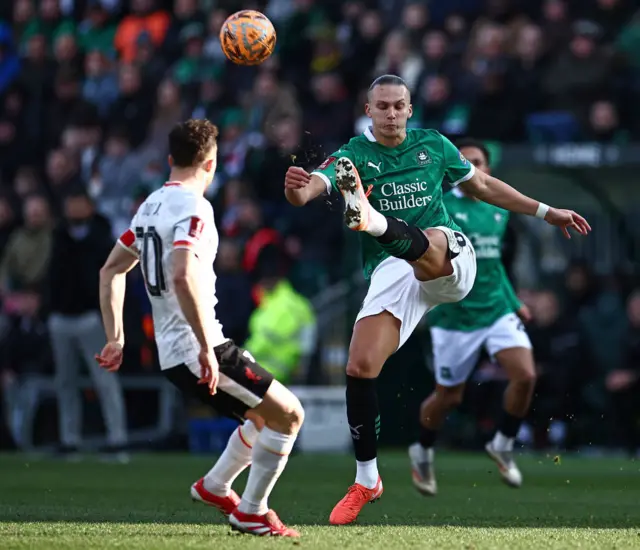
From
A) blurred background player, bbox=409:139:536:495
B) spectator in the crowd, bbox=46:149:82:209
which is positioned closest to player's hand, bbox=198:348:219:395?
blurred background player, bbox=409:139:536:495

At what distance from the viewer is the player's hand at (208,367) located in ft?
22.5

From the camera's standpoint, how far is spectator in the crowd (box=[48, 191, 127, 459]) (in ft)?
48.6

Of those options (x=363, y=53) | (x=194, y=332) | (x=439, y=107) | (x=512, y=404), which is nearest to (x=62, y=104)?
(x=363, y=53)

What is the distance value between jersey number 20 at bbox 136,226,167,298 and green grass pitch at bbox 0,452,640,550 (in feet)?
4.01

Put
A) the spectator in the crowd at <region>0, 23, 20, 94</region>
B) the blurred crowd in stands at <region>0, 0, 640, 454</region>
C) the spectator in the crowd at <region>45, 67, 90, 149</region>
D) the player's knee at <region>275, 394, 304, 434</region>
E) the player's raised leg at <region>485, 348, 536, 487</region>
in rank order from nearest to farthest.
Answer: the player's knee at <region>275, 394, 304, 434</region>
the player's raised leg at <region>485, 348, 536, 487</region>
the blurred crowd in stands at <region>0, 0, 640, 454</region>
the spectator in the crowd at <region>45, 67, 90, 149</region>
the spectator in the crowd at <region>0, 23, 20, 94</region>

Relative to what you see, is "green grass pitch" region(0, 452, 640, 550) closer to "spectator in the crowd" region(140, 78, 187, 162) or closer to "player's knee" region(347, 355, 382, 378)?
"player's knee" region(347, 355, 382, 378)

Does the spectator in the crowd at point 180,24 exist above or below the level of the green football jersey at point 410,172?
above

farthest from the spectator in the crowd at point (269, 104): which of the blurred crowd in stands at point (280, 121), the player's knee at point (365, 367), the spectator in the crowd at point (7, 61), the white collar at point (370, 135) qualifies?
the player's knee at point (365, 367)

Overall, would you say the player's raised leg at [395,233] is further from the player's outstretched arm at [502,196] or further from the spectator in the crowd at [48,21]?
the spectator in the crowd at [48,21]

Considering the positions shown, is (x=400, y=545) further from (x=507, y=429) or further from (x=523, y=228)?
(x=523, y=228)

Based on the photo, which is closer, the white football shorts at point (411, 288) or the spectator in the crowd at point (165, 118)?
the white football shorts at point (411, 288)

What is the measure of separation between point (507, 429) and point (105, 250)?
217 inches

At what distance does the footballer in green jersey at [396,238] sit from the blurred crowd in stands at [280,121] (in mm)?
6257

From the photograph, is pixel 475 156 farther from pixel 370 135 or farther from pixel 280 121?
pixel 280 121
